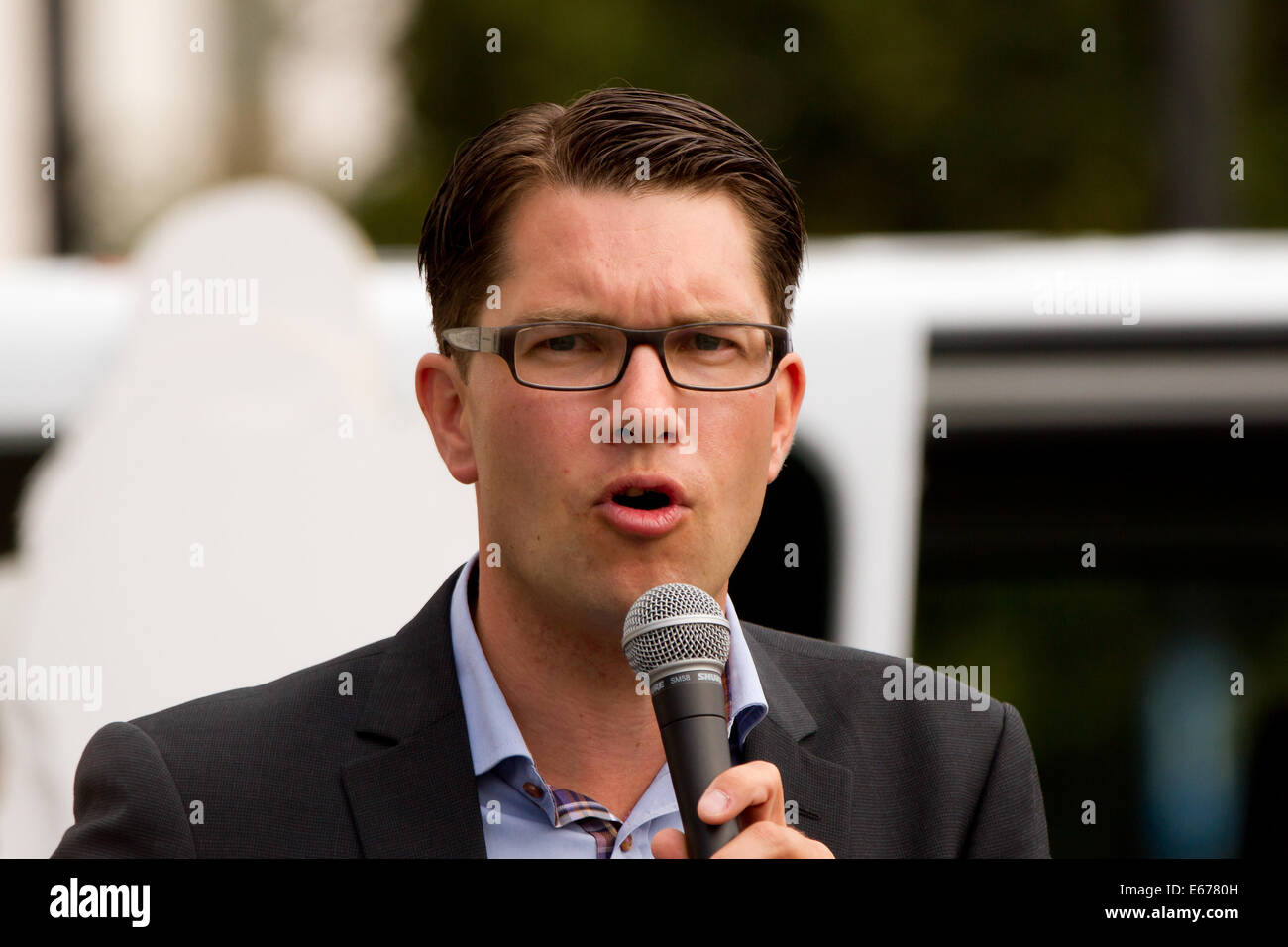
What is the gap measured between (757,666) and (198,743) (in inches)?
34.9

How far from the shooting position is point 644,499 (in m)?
2.19

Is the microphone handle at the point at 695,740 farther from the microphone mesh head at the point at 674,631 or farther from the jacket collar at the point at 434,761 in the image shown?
the jacket collar at the point at 434,761

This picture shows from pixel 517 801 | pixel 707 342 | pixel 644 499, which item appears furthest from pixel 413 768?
pixel 707 342

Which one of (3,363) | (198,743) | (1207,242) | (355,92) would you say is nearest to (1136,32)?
(1207,242)

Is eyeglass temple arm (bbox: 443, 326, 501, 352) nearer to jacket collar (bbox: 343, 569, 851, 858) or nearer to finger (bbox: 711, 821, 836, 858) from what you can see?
jacket collar (bbox: 343, 569, 851, 858)

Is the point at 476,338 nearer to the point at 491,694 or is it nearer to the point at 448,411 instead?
the point at 448,411

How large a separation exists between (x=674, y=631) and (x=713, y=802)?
27cm

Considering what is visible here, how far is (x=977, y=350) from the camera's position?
14.8ft

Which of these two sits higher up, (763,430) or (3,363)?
(3,363)

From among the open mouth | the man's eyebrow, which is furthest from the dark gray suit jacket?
the man's eyebrow

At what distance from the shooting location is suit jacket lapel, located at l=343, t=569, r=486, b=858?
2225 mm
